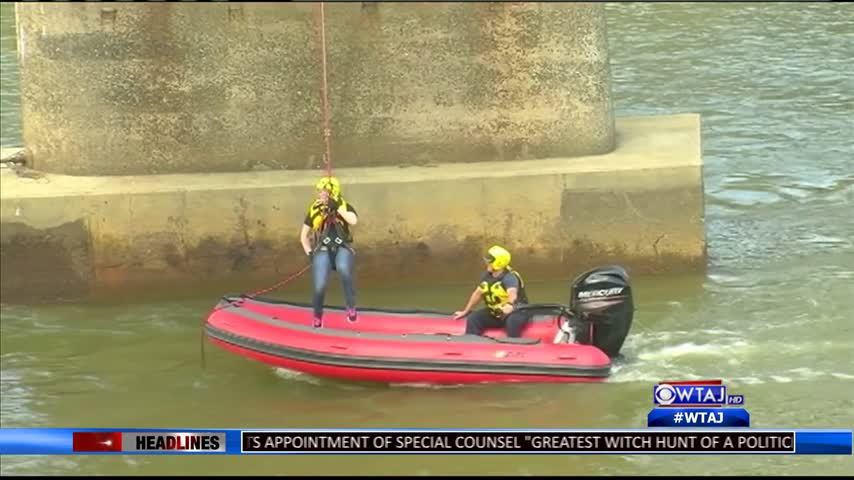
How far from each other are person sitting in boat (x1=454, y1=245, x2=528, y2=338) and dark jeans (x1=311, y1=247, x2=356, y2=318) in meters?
0.99

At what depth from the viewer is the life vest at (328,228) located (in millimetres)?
13000

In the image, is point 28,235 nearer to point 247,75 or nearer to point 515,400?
point 247,75

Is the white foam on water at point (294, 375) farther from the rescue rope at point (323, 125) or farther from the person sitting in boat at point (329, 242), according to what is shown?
the rescue rope at point (323, 125)

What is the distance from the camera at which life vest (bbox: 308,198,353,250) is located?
42.7 ft

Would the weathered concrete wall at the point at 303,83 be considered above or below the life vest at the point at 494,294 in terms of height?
above

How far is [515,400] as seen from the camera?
12.4m

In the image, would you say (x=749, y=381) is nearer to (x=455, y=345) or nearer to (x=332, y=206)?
(x=455, y=345)

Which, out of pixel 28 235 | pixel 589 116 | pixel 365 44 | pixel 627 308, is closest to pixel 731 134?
pixel 589 116

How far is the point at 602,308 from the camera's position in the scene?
1252 centimetres

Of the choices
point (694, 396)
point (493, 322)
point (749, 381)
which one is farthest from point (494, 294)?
point (694, 396)

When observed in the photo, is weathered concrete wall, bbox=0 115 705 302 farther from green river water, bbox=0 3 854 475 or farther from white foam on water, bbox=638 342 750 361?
white foam on water, bbox=638 342 750 361

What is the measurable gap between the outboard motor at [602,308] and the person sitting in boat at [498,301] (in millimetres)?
457

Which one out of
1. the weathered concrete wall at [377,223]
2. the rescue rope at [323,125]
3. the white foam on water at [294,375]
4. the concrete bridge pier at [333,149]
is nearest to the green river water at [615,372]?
the white foam on water at [294,375]

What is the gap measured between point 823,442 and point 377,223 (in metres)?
8.82
